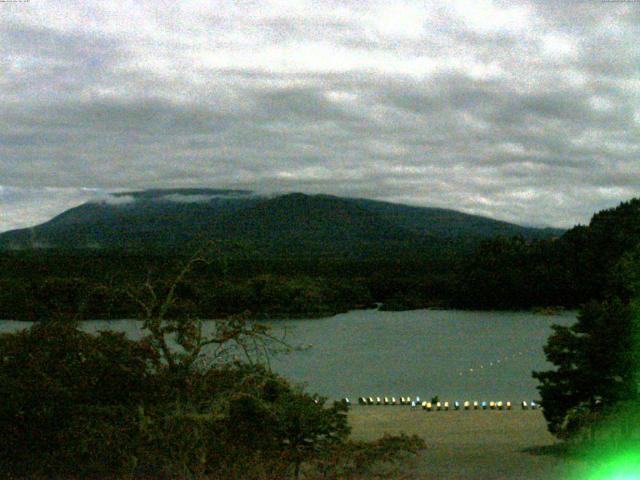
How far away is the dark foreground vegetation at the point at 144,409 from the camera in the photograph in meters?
8.91

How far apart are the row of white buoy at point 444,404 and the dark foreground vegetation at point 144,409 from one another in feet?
72.6

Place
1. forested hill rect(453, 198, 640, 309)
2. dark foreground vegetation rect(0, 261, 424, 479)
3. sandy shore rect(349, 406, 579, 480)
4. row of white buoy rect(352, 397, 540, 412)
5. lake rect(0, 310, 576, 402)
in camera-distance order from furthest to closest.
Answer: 1. forested hill rect(453, 198, 640, 309)
2. lake rect(0, 310, 576, 402)
3. row of white buoy rect(352, 397, 540, 412)
4. sandy shore rect(349, 406, 579, 480)
5. dark foreground vegetation rect(0, 261, 424, 479)

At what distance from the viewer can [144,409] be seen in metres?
9.19

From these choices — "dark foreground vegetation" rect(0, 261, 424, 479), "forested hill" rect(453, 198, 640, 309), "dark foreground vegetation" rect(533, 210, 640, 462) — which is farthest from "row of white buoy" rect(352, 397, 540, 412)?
"forested hill" rect(453, 198, 640, 309)

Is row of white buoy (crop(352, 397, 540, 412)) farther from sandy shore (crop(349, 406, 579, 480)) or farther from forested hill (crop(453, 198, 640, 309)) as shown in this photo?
forested hill (crop(453, 198, 640, 309))

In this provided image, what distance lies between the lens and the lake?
3925 cm

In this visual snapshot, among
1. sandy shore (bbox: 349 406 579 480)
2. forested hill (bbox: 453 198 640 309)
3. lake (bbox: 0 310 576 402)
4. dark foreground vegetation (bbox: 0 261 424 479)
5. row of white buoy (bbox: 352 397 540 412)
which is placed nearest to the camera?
dark foreground vegetation (bbox: 0 261 424 479)

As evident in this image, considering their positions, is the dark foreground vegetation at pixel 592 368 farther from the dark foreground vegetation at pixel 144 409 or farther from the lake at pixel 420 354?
the lake at pixel 420 354

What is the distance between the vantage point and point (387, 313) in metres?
71.7

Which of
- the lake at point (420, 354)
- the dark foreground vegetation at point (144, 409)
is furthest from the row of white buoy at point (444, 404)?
the dark foreground vegetation at point (144, 409)

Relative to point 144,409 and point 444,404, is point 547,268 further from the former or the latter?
point 144,409

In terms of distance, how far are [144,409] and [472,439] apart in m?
12.7

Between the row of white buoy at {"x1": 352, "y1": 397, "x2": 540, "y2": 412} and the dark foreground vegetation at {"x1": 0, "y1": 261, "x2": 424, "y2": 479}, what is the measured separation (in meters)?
22.1

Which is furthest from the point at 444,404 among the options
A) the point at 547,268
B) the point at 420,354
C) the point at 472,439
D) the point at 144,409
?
the point at 547,268
